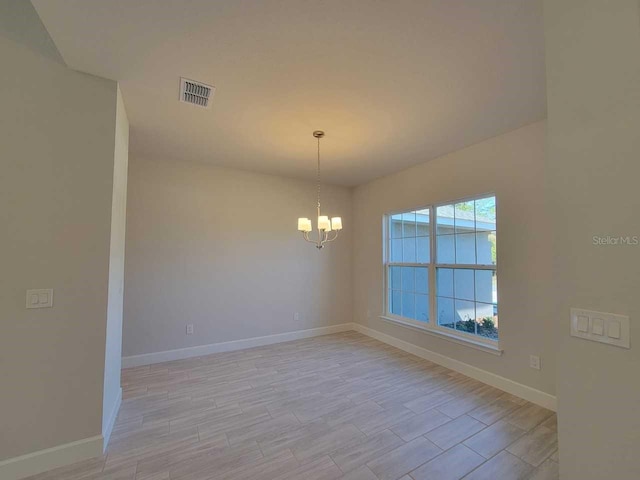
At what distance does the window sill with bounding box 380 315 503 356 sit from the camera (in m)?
2.93

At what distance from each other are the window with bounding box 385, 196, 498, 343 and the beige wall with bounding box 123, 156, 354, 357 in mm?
1206

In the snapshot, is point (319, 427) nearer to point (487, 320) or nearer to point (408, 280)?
point (487, 320)

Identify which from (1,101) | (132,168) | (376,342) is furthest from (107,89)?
(376,342)

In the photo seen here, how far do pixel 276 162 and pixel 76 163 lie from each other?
2.28 metres

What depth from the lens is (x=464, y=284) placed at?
3.35 meters

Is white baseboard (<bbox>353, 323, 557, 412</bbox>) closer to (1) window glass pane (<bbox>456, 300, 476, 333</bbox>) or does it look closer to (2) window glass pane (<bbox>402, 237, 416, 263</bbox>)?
(1) window glass pane (<bbox>456, 300, 476, 333</bbox>)

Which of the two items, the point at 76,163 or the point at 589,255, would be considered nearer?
the point at 589,255

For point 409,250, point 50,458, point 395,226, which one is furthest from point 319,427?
point 395,226

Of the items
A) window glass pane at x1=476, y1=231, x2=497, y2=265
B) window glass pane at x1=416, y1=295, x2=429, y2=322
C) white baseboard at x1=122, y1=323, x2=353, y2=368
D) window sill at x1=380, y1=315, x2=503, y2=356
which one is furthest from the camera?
window glass pane at x1=416, y1=295, x2=429, y2=322

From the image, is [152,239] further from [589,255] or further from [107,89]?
[589,255]

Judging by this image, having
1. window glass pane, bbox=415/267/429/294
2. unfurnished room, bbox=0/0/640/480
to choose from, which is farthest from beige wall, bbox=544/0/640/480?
window glass pane, bbox=415/267/429/294

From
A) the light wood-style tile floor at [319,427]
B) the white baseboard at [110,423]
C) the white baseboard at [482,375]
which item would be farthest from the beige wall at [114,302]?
the white baseboard at [482,375]

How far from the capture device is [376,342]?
434 cm

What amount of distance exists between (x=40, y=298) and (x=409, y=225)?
4.04 m
